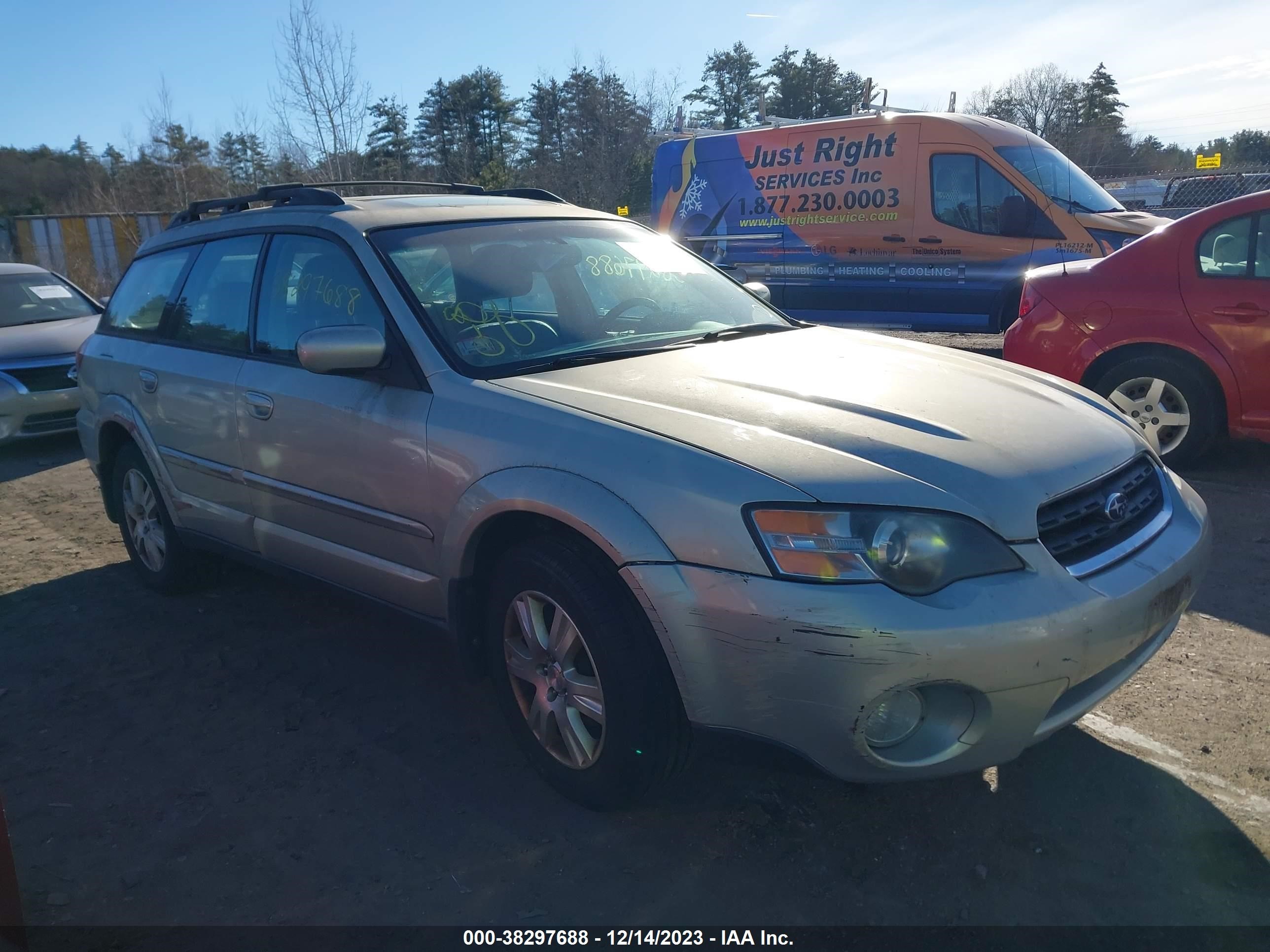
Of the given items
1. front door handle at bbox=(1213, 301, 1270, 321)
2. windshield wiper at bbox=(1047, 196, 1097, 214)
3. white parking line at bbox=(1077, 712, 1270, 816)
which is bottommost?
white parking line at bbox=(1077, 712, 1270, 816)

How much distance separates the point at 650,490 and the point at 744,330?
150cm

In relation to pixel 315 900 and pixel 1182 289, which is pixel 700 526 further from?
pixel 1182 289

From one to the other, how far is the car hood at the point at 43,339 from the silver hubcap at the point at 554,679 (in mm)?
6840

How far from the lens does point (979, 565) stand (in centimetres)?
228

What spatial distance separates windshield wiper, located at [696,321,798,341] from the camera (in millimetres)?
3570

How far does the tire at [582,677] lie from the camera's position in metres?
2.47

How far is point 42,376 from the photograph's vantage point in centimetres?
816

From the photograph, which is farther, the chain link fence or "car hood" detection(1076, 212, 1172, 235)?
the chain link fence

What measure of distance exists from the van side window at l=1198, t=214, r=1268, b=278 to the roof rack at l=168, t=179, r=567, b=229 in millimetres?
3714

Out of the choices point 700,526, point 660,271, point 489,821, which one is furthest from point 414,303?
point 489,821

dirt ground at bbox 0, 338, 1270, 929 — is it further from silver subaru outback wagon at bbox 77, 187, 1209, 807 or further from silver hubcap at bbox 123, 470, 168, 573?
silver hubcap at bbox 123, 470, 168, 573

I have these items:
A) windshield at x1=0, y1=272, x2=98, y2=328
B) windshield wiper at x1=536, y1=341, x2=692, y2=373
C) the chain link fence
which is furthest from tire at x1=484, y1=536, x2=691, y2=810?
the chain link fence

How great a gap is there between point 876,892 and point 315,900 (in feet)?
4.73

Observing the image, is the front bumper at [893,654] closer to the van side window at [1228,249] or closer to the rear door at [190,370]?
the rear door at [190,370]
